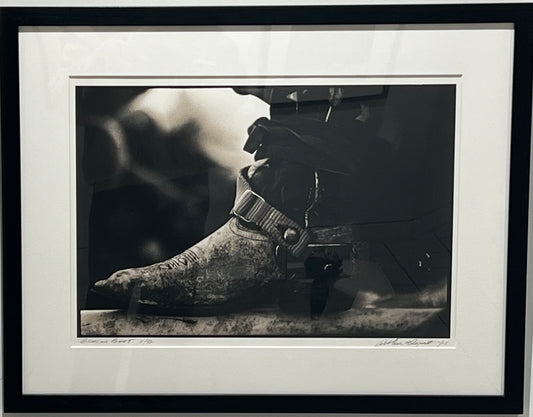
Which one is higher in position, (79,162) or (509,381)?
(79,162)

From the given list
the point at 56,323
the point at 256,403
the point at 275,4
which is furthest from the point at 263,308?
the point at 275,4

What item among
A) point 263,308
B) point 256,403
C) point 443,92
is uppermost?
point 443,92

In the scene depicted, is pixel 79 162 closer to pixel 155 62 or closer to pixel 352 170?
pixel 155 62

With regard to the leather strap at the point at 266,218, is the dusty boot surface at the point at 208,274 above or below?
below

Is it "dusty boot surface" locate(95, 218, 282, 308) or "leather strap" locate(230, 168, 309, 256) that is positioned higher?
"leather strap" locate(230, 168, 309, 256)
